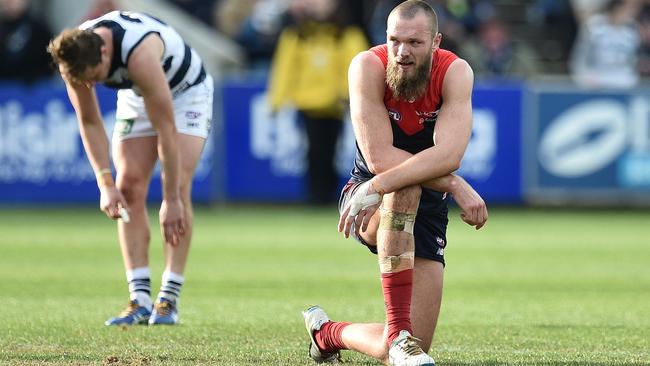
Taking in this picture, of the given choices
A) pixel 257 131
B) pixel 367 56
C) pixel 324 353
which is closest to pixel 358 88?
pixel 367 56

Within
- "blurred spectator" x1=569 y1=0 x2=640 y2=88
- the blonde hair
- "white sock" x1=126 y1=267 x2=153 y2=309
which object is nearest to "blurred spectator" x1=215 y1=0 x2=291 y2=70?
"blurred spectator" x1=569 y1=0 x2=640 y2=88

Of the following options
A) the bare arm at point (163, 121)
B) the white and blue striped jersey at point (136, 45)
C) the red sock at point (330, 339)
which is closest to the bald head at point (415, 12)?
the red sock at point (330, 339)

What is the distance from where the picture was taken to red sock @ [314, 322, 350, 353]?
7.12 m

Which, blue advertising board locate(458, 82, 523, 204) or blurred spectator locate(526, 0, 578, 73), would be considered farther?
blurred spectator locate(526, 0, 578, 73)

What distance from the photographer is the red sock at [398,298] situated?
22.1ft

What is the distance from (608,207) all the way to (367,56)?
14281mm

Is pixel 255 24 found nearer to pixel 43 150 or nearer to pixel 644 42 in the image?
pixel 43 150

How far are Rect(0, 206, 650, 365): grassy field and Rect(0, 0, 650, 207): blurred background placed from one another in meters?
0.59

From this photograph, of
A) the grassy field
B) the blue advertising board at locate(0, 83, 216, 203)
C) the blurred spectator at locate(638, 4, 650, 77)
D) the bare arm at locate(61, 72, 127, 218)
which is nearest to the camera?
the grassy field

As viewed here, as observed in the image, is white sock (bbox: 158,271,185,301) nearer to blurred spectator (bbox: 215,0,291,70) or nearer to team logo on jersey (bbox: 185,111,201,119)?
team logo on jersey (bbox: 185,111,201,119)

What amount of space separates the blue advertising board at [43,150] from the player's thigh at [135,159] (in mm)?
9722

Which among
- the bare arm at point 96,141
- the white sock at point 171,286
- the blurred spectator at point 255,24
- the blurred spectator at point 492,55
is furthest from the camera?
the blurred spectator at point 492,55

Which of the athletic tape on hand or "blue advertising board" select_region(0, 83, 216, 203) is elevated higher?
the athletic tape on hand

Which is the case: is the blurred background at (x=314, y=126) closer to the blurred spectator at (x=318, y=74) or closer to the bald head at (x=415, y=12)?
the blurred spectator at (x=318, y=74)
